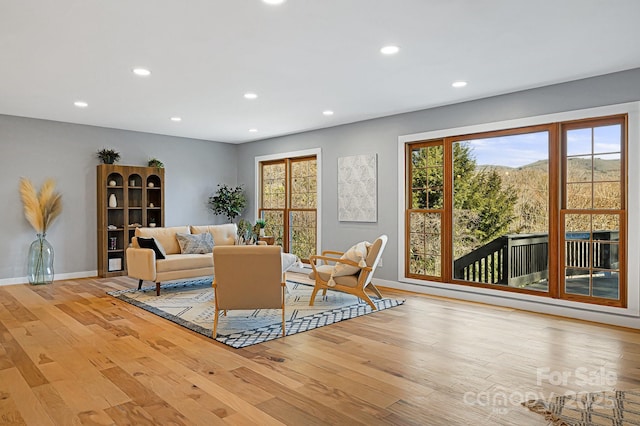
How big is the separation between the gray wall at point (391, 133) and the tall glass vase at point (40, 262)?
12.6 feet

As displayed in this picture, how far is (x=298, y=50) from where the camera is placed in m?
3.80

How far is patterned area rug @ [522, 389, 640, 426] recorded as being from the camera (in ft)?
8.00

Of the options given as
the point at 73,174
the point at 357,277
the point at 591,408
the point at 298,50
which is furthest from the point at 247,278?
the point at 73,174

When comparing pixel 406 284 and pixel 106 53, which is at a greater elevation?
pixel 106 53

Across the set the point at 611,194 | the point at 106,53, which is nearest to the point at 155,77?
the point at 106,53

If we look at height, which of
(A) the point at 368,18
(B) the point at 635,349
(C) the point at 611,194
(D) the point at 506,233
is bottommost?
(B) the point at 635,349

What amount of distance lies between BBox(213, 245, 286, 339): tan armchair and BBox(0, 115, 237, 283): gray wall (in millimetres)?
4515

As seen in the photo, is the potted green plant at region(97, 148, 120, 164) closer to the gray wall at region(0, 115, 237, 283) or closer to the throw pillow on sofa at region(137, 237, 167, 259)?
the gray wall at region(0, 115, 237, 283)

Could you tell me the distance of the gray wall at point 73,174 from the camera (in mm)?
6613

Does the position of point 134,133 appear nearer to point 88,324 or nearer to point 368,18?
point 88,324

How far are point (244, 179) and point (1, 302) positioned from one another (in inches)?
194

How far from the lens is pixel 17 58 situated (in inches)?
157

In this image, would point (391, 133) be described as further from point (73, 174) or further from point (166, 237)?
point (73, 174)

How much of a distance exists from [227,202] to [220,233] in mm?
1858
